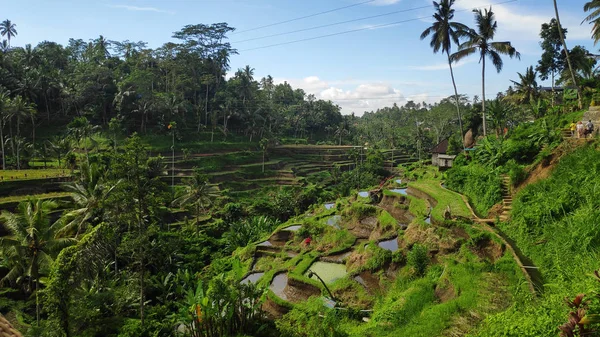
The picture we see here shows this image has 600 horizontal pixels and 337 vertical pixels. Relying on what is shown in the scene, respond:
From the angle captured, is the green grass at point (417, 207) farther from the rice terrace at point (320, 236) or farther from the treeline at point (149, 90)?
the treeline at point (149, 90)

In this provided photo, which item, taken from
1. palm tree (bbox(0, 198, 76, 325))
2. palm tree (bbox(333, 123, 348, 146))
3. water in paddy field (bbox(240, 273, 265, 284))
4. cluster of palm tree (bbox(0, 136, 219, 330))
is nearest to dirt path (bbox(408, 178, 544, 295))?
water in paddy field (bbox(240, 273, 265, 284))

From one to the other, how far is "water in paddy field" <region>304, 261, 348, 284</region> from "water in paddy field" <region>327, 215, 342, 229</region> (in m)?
5.77

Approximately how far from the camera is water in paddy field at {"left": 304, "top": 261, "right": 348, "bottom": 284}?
19609mm

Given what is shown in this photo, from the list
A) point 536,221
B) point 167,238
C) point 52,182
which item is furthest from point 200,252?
point 536,221

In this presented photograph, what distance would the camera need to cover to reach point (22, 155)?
44469mm

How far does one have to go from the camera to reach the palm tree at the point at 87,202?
76.4 feet

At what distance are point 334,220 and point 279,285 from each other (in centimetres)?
904

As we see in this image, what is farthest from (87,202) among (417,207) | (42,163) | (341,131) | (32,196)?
(341,131)

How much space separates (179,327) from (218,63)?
60.9 m

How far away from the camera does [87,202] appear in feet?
78.2

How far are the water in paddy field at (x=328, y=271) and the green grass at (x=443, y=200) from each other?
5.72m

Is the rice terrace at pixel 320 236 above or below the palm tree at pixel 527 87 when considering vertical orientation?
below

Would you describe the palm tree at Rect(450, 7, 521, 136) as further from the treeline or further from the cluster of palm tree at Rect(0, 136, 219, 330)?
the treeline

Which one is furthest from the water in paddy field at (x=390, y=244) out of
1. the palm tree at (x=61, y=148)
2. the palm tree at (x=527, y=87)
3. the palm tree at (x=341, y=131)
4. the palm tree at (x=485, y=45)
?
the palm tree at (x=341, y=131)
